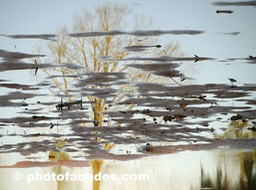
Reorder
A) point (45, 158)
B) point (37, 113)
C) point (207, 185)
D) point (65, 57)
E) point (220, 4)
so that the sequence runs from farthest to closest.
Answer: point (207, 185), point (65, 57), point (45, 158), point (37, 113), point (220, 4)

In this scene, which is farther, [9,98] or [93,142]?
[93,142]

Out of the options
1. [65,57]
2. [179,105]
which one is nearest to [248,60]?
[179,105]

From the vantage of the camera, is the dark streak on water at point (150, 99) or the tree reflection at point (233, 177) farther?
the tree reflection at point (233, 177)

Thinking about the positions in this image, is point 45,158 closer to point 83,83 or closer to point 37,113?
point 37,113

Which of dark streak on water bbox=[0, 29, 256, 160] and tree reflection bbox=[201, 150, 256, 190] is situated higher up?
dark streak on water bbox=[0, 29, 256, 160]

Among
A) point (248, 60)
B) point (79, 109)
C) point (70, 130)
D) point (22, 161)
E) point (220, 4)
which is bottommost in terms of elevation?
point (22, 161)

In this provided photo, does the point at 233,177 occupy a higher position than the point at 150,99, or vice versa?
the point at 150,99

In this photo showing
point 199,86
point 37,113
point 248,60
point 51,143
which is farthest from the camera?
point 51,143

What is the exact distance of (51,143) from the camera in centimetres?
714

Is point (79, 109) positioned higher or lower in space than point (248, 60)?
lower

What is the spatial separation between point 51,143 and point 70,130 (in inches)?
25.7

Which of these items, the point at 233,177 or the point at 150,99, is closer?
the point at 150,99

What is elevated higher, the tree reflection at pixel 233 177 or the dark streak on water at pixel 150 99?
the dark streak on water at pixel 150 99

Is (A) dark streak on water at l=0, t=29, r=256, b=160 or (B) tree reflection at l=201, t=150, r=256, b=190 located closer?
(A) dark streak on water at l=0, t=29, r=256, b=160
